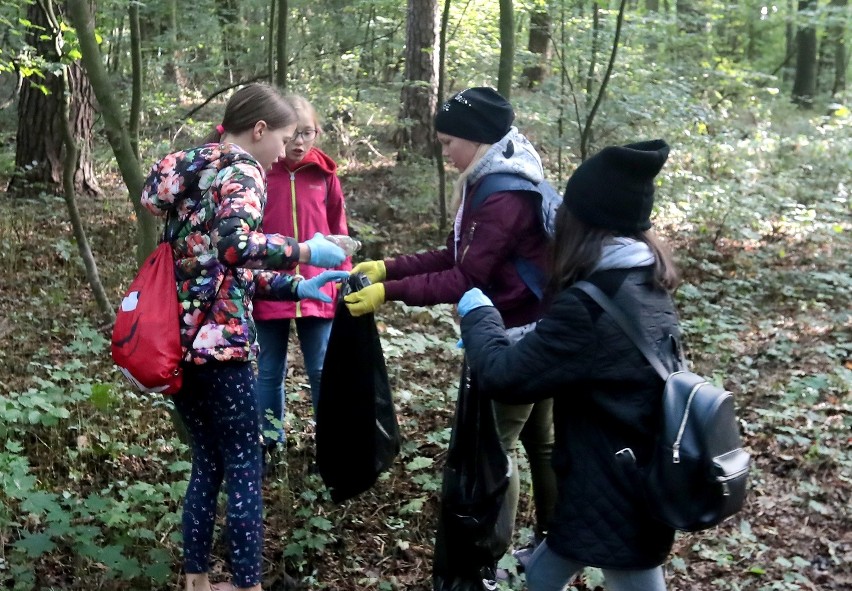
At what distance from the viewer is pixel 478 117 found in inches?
119

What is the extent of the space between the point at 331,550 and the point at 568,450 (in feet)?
5.33

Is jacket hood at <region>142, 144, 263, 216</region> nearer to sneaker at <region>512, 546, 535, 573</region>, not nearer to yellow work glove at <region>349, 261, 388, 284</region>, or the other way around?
yellow work glove at <region>349, 261, 388, 284</region>

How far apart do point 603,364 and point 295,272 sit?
2191 mm

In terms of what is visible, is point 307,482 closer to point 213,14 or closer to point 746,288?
point 746,288

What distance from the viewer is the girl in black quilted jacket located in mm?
2215

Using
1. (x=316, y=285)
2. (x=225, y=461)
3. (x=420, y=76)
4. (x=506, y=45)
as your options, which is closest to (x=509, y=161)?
(x=316, y=285)

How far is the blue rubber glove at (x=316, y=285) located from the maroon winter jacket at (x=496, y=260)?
236 millimetres

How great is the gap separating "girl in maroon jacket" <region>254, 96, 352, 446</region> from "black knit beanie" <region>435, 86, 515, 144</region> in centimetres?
99

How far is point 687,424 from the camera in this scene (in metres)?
2.12

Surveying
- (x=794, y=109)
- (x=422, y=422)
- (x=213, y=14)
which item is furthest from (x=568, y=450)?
(x=794, y=109)

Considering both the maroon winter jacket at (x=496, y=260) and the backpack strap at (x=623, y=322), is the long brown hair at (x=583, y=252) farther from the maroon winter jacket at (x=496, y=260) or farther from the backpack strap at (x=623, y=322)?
the maroon winter jacket at (x=496, y=260)

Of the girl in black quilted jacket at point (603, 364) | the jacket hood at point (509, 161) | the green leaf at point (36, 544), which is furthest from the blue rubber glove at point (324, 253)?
the green leaf at point (36, 544)

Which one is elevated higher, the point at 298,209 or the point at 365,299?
the point at 298,209

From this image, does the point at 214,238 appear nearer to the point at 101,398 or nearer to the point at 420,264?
the point at 420,264
